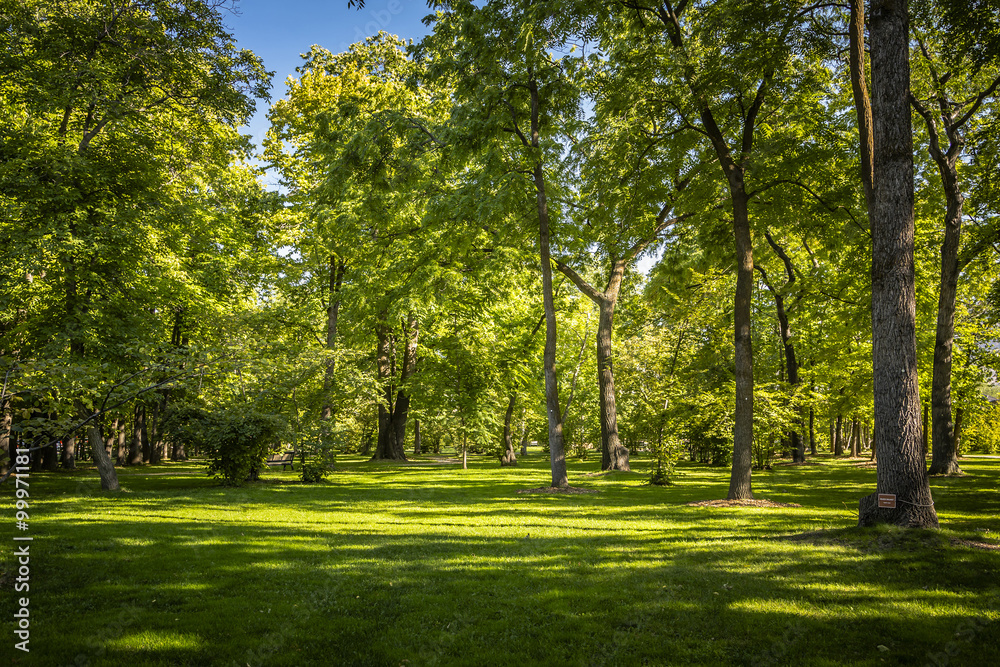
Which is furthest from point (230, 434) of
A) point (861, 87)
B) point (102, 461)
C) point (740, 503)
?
point (861, 87)

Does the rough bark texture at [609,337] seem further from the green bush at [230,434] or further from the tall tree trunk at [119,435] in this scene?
the tall tree trunk at [119,435]

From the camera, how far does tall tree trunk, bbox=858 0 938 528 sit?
7.41m

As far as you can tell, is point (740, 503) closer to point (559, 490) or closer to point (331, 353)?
point (559, 490)

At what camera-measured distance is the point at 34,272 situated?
37.8ft

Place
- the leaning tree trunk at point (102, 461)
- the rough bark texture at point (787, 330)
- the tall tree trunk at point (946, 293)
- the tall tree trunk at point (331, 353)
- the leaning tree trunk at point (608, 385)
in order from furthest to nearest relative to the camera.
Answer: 1. the leaning tree trunk at point (608, 385)
2. the rough bark texture at point (787, 330)
3. the tall tree trunk at point (331, 353)
4. the tall tree trunk at point (946, 293)
5. the leaning tree trunk at point (102, 461)

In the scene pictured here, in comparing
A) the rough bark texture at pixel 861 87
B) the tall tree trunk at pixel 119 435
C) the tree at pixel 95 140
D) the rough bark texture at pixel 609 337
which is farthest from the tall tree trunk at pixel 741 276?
the tall tree trunk at pixel 119 435

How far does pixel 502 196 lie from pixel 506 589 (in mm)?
10836

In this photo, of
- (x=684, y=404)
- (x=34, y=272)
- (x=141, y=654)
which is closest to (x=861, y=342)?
(x=684, y=404)

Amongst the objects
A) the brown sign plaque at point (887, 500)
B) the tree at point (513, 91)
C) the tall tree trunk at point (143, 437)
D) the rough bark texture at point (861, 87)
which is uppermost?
the tree at point (513, 91)

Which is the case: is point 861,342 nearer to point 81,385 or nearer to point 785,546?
point 785,546

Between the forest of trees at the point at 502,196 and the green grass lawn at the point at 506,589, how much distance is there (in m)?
1.80

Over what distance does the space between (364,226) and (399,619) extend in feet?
62.5

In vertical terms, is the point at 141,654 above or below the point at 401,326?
below

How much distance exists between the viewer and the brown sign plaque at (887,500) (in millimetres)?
7332
